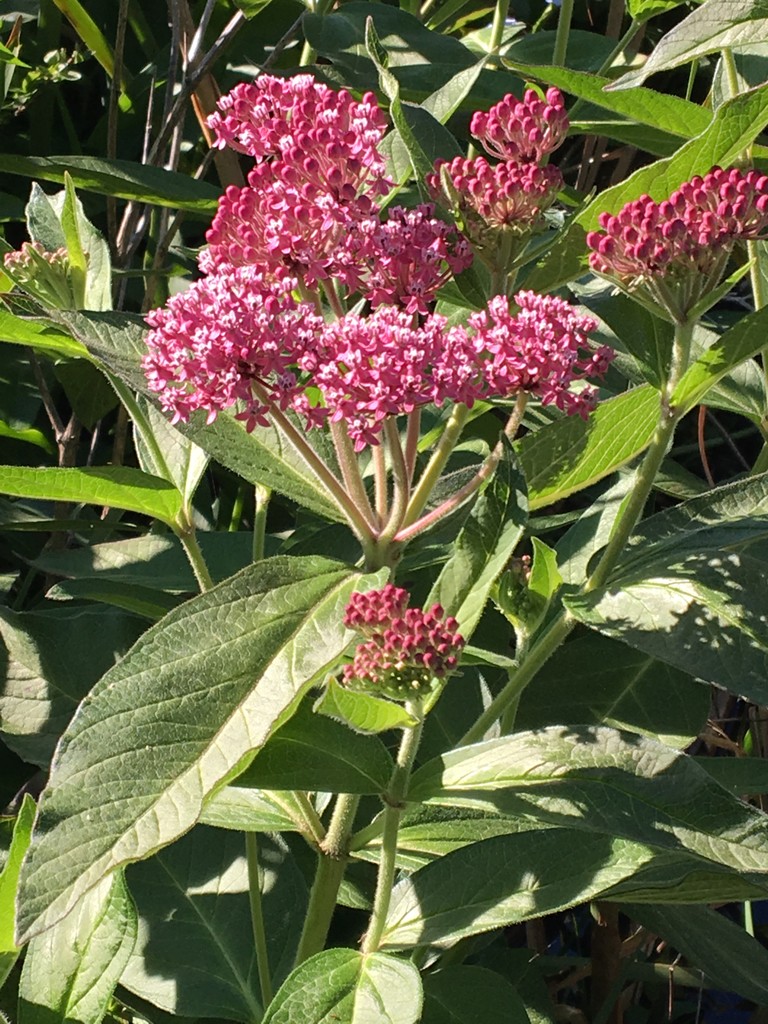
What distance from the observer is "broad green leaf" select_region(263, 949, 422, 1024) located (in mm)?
1393

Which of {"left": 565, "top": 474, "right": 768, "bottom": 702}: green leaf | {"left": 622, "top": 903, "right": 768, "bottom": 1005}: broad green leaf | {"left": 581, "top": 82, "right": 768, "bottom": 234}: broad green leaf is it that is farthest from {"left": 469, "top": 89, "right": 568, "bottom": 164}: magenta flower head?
{"left": 622, "top": 903, "right": 768, "bottom": 1005}: broad green leaf

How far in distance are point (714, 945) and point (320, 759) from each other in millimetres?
875

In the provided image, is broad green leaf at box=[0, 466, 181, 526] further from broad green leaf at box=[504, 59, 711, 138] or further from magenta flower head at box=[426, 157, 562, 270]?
broad green leaf at box=[504, 59, 711, 138]

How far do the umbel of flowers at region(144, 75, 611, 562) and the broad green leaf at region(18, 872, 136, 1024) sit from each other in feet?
1.96

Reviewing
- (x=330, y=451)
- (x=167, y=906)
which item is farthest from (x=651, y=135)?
(x=167, y=906)

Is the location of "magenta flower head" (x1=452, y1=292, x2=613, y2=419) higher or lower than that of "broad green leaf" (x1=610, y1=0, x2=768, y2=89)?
lower

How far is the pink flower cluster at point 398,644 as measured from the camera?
1.30m

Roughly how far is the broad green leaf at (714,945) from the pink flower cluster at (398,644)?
869 mm

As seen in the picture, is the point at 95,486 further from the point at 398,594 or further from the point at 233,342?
the point at 398,594

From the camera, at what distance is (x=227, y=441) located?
5.32ft

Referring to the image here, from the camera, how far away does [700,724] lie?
1875 millimetres

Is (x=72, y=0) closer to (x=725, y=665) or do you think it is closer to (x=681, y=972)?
(x=725, y=665)

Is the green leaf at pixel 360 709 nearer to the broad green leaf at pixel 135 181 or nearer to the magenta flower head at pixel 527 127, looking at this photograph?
the magenta flower head at pixel 527 127

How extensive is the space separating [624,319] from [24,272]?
87 cm
